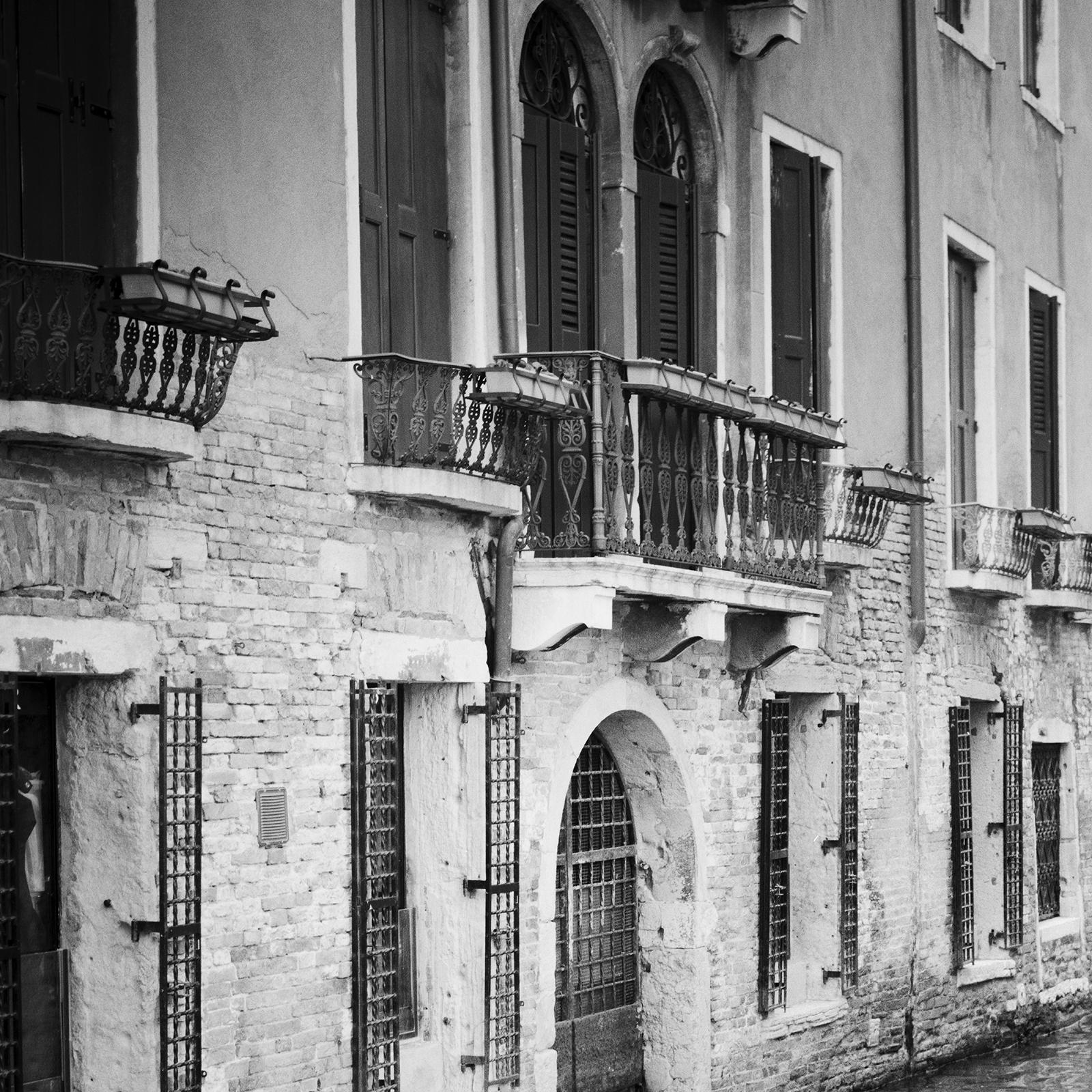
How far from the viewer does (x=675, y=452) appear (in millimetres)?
10633

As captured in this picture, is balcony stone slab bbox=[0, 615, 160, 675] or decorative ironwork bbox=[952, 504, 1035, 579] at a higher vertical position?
decorative ironwork bbox=[952, 504, 1035, 579]

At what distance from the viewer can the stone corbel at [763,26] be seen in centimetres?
1210

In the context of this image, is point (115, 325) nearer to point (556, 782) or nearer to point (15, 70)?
point (15, 70)

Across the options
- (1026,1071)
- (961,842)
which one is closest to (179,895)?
(961,842)

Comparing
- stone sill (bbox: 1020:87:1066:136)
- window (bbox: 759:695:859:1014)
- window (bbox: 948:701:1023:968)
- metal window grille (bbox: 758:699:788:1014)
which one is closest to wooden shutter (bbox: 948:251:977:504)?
window (bbox: 948:701:1023:968)

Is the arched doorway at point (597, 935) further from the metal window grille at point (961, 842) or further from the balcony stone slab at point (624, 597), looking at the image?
the metal window grille at point (961, 842)

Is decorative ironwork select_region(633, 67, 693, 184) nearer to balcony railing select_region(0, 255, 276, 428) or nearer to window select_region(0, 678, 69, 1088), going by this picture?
balcony railing select_region(0, 255, 276, 428)

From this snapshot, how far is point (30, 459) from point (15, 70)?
4.62 ft

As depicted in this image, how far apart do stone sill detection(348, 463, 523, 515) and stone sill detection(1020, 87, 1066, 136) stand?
921 centimetres

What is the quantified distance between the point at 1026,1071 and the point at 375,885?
23.4 ft

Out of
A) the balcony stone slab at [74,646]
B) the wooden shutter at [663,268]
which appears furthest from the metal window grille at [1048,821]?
the balcony stone slab at [74,646]

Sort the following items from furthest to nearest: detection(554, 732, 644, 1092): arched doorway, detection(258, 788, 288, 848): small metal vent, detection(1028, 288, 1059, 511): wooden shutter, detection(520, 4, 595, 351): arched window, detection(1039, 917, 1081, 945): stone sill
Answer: detection(1028, 288, 1059, 511): wooden shutter → detection(1039, 917, 1081, 945): stone sill → detection(554, 732, 644, 1092): arched doorway → detection(520, 4, 595, 351): arched window → detection(258, 788, 288, 848): small metal vent

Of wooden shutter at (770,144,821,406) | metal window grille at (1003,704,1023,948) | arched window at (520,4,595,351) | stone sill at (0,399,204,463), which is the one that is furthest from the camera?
metal window grille at (1003,704,1023,948)

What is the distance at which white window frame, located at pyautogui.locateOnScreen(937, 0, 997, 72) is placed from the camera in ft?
52.3
